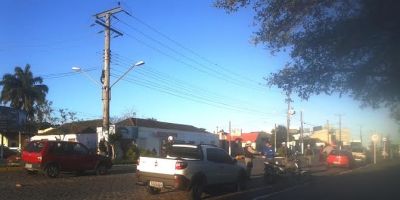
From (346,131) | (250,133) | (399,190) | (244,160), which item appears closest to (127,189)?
(244,160)

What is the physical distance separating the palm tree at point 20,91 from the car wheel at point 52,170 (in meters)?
53.7

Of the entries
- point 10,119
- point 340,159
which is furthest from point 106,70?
point 340,159

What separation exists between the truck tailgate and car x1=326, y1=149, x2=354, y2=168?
26.0 m

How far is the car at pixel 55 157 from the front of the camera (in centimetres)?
2205

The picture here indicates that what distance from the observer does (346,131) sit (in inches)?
5285

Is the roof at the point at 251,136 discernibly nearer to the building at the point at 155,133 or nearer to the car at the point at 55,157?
the building at the point at 155,133

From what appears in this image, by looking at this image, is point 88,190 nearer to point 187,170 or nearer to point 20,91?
point 187,170

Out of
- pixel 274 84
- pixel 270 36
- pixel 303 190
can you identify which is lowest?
pixel 303 190

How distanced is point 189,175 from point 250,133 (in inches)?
3488

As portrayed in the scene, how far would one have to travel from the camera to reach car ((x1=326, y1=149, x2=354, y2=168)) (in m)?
38.5

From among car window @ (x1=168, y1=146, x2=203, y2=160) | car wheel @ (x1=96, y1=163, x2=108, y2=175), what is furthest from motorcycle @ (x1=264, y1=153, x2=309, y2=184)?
Result: car wheel @ (x1=96, y1=163, x2=108, y2=175)

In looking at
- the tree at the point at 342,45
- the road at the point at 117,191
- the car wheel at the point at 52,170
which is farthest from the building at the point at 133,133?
the tree at the point at 342,45

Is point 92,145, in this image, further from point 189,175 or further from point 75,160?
point 189,175

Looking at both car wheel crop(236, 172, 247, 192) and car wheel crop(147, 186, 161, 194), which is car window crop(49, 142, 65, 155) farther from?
car wheel crop(236, 172, 247, 192)
